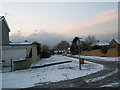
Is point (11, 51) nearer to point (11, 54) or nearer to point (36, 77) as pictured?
point (11, 54)

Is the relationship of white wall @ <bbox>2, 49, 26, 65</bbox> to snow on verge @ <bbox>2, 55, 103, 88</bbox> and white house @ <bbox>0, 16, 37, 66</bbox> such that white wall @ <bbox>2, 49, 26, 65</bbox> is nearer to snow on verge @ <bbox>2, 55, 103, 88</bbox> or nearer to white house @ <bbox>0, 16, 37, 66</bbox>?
white house @ <bbox>0, 16, 37, 66</bbox>

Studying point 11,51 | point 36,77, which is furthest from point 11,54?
point 36,77

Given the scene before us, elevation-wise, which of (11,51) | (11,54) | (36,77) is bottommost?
(36,77)

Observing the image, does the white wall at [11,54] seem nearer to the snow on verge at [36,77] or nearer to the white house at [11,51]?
the white house at [11,51]

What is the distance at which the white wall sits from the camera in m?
25.7

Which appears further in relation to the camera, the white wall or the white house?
the white wall

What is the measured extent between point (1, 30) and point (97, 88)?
2297cm

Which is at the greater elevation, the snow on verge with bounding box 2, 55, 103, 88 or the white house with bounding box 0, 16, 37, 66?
the white house with bounding box 0, 16, 37, 66

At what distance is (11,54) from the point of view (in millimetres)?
26141

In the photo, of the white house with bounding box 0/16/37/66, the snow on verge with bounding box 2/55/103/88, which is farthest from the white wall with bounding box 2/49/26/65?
the snow on verge with bounding box 2/55/103/88

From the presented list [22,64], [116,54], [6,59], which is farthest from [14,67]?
[116,54]

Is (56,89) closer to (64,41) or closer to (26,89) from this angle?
(26,89)

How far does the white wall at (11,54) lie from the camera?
84.3ft

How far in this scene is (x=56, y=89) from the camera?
9.20 meters
